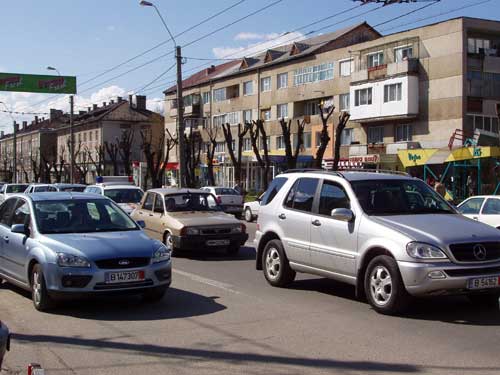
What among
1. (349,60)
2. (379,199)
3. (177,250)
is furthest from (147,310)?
(349,60)

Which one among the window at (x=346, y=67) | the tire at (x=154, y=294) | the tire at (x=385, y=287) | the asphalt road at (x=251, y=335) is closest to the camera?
the asphalt road at (x=251, y=335)

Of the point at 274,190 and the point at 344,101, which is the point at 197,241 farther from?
the point at 344,101

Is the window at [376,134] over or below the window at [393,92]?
below

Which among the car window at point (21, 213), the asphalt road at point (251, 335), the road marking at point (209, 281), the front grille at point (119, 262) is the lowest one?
the road marking at point (209, 281)

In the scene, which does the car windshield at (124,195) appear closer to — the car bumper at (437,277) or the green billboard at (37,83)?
the car bumper at (437,277)

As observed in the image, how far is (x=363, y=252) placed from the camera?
27.0 feet

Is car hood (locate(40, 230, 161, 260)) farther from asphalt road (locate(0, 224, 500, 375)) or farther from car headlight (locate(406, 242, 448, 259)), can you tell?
car headlight (locate(406, 242, 448, 259))

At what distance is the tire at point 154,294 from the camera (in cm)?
846

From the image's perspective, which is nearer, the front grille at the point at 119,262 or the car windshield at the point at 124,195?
the front grille at the point at 119,262

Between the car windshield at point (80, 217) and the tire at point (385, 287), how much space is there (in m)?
3.39

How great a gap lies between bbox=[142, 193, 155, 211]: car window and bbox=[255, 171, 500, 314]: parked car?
5.37 meters

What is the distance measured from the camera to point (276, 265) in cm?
1022

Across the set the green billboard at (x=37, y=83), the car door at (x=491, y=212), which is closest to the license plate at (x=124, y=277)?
the car door at (x=491, y=212)

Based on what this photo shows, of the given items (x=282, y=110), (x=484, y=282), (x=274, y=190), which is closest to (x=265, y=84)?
(x=282, y=110)
